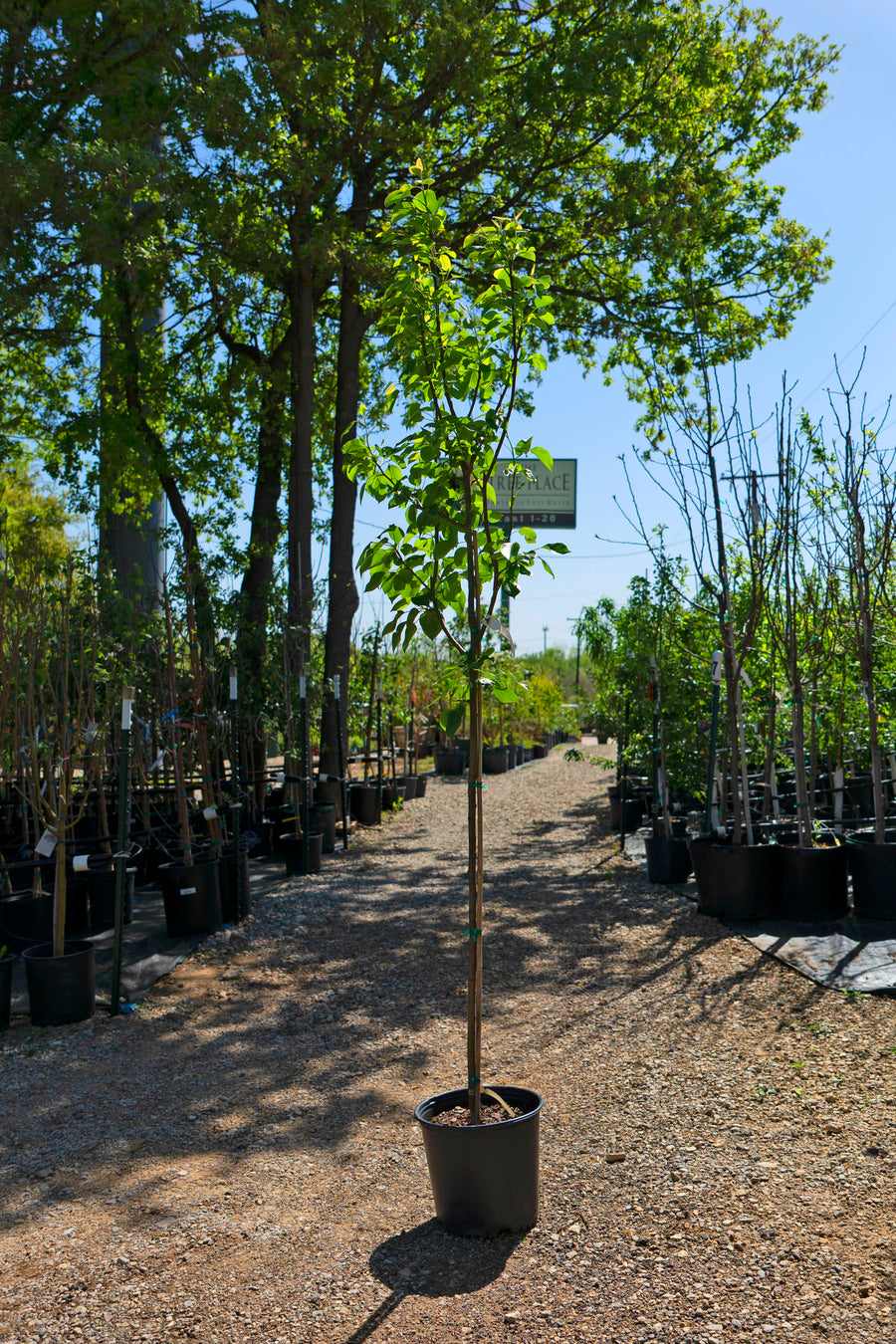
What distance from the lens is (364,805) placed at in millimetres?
12203

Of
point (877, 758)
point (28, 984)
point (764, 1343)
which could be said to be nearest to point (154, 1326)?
point (764, 1343)

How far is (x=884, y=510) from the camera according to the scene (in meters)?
6.50

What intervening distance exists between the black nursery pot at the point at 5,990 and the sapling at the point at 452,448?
2.87m

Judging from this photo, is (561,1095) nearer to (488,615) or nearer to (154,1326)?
(154,1326)

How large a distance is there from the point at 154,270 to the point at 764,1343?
10.5 metres

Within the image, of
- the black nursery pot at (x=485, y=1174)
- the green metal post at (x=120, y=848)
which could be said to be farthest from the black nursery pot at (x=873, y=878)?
the green metal post at (x=120, y=848)

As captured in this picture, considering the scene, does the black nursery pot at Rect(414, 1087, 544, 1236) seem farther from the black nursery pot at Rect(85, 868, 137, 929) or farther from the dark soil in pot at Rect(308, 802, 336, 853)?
the dark soil in pot at Rect(308, 802, 336, 853)

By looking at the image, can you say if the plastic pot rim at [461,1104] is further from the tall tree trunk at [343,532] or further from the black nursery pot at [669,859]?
the tall tree trunk at [343,532]

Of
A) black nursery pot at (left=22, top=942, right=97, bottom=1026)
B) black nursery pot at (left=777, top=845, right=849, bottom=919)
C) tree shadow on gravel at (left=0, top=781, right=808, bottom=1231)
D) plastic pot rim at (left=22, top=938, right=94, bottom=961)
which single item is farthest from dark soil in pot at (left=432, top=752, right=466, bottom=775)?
black nursery pot at (left=22, top=942, right=97, bottom=1026)

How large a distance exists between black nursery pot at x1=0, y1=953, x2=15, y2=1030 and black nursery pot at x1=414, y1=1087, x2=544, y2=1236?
2.75 meters

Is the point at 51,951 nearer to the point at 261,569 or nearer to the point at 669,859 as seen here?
the point at 669,859

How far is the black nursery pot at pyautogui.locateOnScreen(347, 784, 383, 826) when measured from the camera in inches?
480

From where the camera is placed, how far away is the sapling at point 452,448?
8.97ft

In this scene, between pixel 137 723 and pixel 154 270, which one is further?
pixel 154 270
